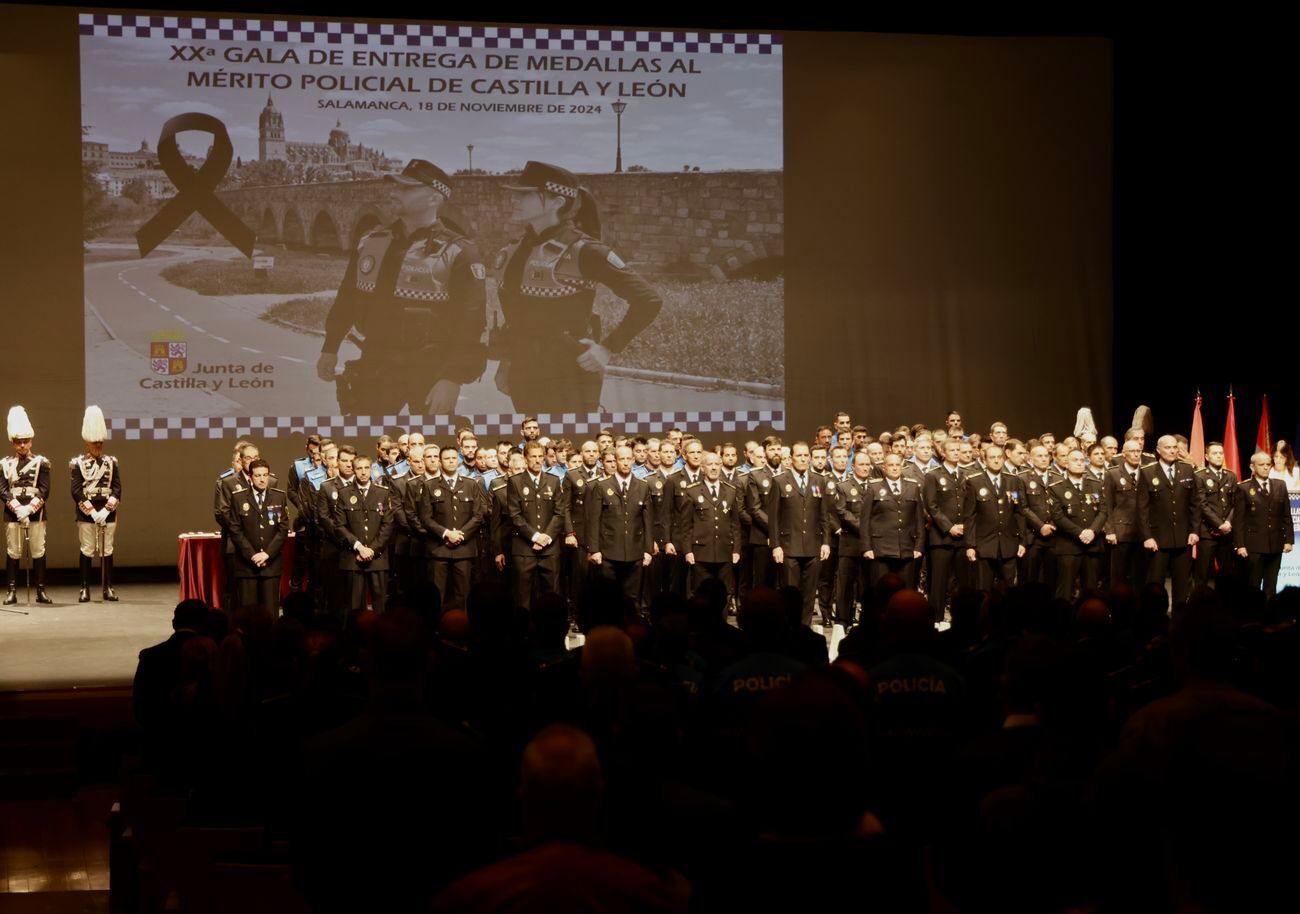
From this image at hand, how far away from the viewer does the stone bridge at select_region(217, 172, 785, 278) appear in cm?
1292

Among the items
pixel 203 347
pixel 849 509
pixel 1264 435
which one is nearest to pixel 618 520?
pixel 849 509

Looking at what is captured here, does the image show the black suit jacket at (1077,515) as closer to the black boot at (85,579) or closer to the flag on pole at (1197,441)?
the flag on pole at (1197,441)

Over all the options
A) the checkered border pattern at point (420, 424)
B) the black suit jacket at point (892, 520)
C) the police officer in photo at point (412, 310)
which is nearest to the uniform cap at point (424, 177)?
the police officer in photo at point (412, 310)

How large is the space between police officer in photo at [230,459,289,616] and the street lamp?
16.9 feet

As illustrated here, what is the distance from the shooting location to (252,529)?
987 centimetres

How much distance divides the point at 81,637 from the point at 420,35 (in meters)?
6.33

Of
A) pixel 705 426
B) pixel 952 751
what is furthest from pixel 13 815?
pixel 705 426

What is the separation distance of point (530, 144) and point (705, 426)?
3.22m

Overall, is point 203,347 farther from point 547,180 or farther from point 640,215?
point 640,215

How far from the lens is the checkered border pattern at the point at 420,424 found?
12766mm

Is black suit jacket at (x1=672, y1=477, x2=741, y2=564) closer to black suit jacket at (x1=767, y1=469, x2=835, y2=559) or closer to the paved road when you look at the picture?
black suit jacket at (x1=767, y1=469, x2=835, y2=559)

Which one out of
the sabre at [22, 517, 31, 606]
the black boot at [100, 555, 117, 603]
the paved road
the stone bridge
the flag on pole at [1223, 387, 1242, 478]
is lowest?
the black boot at [100, 555, 117, 603]

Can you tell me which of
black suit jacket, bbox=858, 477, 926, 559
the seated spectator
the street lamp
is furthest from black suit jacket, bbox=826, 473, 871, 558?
the seated spectator

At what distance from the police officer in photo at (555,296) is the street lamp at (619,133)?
435mm
